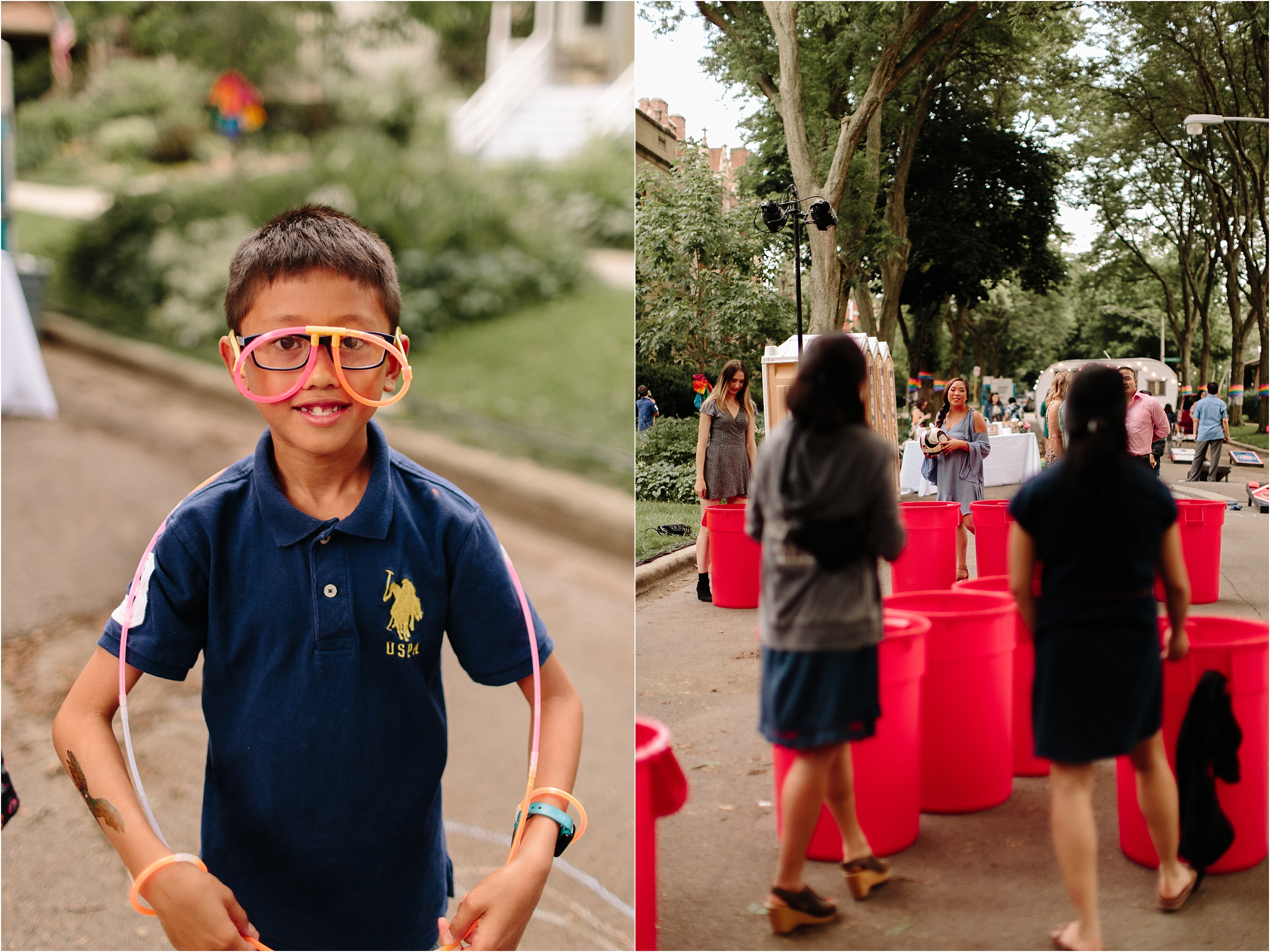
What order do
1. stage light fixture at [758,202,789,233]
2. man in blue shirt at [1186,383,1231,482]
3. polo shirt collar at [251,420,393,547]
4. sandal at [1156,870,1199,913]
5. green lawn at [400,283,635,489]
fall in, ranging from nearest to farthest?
polo shirt collar at [251,420,393,547] → sandal at [1156,870,1199,913] → man in blue shirt at [1186,383,1231,482] → stage light fixture at [758,202,789,233] → green lawn at [400,283,635,489]

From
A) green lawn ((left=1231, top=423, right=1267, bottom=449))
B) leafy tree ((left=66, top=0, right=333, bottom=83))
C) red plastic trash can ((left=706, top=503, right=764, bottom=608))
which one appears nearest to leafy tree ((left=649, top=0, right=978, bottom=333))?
red plastic trash can ((left=706, top=503, right=764, bottom=608))

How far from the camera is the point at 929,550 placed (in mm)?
2133

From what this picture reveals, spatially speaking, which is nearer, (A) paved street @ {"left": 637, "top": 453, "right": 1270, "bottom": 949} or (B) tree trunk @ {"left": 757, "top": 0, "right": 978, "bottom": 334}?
(A) paved street @ {"left": 637, "top": 453, "right": 1270, "bottom": 949}

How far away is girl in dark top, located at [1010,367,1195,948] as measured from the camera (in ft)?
5.15

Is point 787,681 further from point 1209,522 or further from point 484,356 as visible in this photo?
point 484,356

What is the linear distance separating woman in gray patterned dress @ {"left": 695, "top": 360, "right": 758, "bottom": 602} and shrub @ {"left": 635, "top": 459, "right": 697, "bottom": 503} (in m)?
0.04

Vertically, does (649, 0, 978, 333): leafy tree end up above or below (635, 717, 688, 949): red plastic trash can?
above

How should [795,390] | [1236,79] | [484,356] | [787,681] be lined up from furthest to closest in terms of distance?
[484,356] → [1236,79] → [787,681] → [795,390]

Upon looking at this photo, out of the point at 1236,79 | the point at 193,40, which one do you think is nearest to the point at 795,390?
the point at 1236,79

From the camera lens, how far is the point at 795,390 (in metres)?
1.56

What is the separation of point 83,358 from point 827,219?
26.6 feet

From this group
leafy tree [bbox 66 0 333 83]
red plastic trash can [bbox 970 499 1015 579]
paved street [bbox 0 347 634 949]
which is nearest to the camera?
red plastic trash can [bbox 970 499 1015 579]

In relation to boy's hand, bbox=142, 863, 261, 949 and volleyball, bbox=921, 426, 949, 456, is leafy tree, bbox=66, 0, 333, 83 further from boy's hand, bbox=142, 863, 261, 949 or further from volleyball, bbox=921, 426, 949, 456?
boy's hand, bbox=142, 863, 261, 949

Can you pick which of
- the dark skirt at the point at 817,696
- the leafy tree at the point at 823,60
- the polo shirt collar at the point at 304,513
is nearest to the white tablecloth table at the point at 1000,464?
the dark skirt at the point at 817,696
